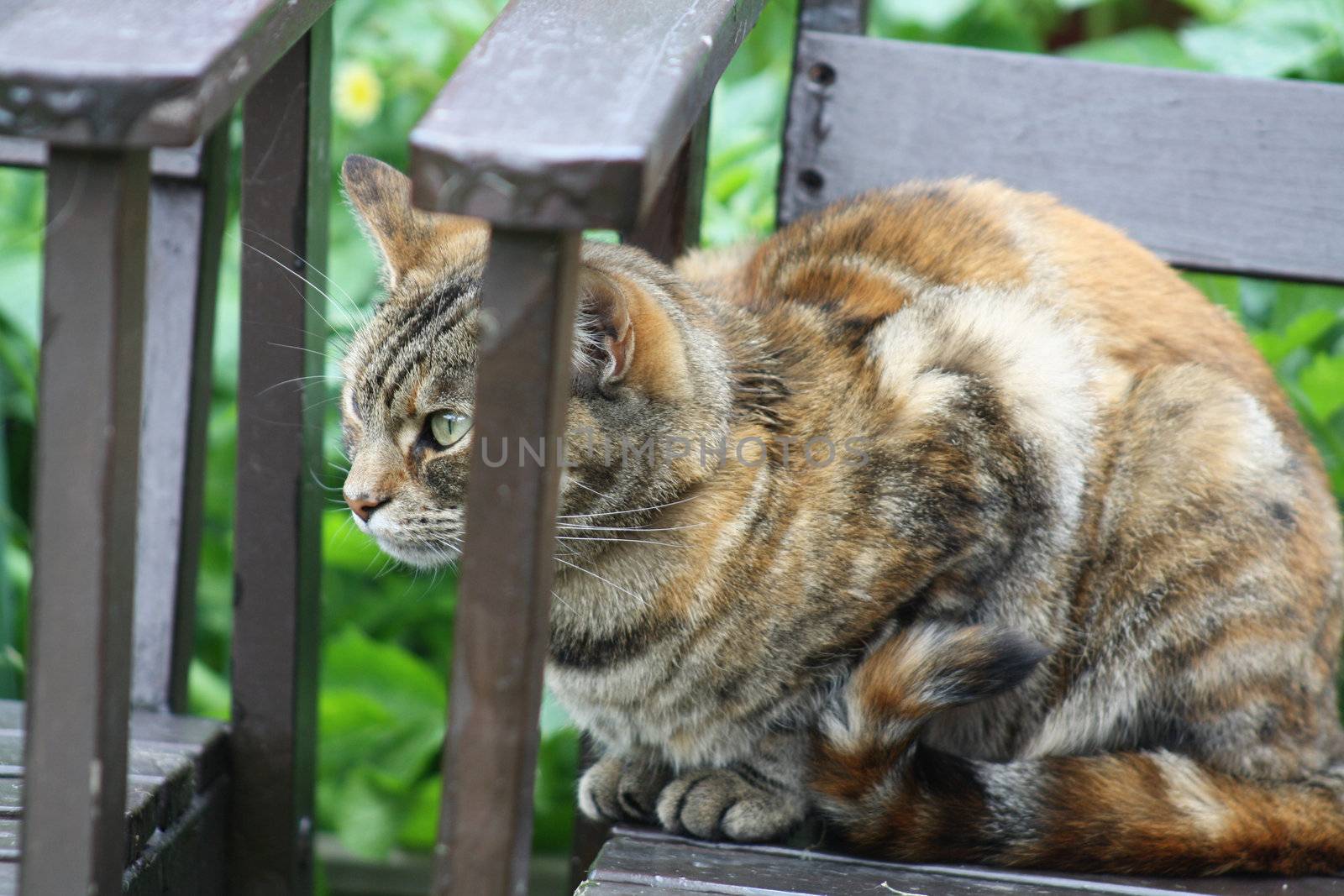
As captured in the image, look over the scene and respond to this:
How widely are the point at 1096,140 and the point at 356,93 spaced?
142 centimetres

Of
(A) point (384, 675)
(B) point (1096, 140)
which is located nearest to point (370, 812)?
(A) point (384, 675)

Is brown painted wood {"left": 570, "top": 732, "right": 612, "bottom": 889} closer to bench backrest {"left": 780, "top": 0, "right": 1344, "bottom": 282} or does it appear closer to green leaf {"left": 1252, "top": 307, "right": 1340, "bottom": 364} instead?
bench backrest {"left": 780, "top": 0, "right": 1344, "bottom": 282}

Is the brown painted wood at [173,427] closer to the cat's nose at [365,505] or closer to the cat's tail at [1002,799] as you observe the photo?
the cat's nose at [365,505]

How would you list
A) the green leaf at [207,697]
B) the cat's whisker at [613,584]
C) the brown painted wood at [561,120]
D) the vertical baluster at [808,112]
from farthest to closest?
the green leaf at [207,697], the vertical baluster at [808,112], the cat's whisker at [613,584], the brown painted wood at [561,120]

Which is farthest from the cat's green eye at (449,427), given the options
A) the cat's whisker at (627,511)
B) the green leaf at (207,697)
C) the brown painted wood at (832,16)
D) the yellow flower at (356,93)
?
the yellow flower at (356,93)

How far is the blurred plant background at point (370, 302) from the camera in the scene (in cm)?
210

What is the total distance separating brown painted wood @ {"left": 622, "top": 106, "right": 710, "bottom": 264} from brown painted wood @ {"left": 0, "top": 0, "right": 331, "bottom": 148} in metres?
0.81

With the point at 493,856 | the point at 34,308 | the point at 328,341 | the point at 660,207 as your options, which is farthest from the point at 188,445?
the point at 493,856

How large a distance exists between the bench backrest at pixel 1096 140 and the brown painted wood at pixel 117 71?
3.61 feet

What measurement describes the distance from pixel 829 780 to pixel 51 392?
2.67 ft

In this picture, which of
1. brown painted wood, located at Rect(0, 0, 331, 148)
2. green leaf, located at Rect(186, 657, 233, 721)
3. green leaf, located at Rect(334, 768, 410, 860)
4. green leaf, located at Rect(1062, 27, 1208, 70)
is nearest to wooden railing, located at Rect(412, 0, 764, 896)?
brown painted wood, located at Rect(0, 0, 331, 148)

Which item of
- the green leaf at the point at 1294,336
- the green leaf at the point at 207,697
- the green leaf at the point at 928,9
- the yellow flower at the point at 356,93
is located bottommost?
the green leaf at the point at 207,697

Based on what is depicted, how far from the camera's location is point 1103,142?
5.83ft

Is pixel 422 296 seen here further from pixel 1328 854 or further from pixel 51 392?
pixel 1328 854
